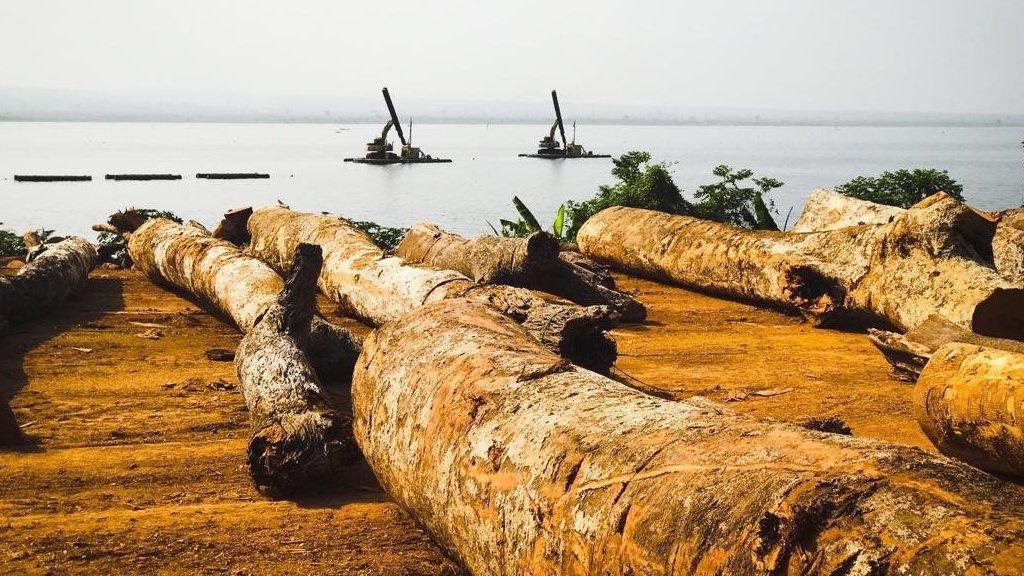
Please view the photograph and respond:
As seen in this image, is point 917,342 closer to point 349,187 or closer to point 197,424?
point 197,424

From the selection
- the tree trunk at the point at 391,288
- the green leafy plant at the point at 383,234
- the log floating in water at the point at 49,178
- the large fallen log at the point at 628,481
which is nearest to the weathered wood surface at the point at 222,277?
the tree trunk at the point at 391,288

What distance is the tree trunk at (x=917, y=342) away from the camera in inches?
239

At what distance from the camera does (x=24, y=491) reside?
4.78 m

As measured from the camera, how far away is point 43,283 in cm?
902

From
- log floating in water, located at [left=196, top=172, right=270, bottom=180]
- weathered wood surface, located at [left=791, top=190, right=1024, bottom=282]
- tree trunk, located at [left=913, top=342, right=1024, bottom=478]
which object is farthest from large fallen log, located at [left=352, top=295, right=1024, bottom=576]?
log floating in water, located at [left=196, top=172, right=270, bottom=180]

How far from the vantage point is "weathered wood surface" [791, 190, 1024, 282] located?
802 centimetres

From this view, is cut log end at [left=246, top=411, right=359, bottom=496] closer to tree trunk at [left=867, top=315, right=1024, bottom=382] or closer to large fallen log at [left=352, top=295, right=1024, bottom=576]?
large fallen log at [left=352, top=295, right=1024, bottom=576]

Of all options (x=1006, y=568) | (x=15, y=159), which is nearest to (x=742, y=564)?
(x=1006, y=568)

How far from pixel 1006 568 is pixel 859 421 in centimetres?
398

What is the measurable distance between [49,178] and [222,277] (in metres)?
29.6

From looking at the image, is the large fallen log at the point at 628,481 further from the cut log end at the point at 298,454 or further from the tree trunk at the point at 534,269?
the tree trunk at the point at 534,269

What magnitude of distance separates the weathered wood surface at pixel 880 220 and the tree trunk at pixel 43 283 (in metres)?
7.34

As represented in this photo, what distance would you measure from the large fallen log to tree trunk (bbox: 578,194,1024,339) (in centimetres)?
371

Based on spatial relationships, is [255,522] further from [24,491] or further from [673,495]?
[673,495]
